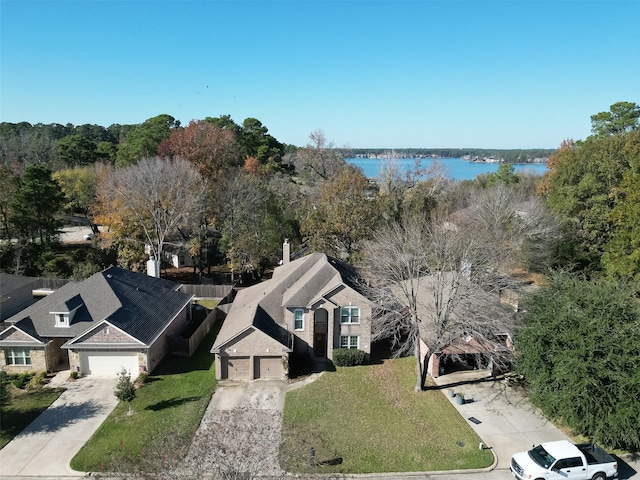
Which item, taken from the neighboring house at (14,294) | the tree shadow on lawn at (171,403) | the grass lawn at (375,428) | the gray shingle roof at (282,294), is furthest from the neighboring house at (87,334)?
the grass lawn at (375,428)

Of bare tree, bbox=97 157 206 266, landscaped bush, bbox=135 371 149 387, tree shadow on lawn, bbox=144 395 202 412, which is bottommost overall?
tree shadow on lawn, bbox=144 395 202 412

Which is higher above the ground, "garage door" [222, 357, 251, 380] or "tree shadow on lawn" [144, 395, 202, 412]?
"garage door" [222, 357, 251, 380]

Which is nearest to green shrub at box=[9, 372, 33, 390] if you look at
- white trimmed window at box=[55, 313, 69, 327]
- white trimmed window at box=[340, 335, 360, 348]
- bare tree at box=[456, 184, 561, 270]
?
white trimmed window at box=[55, 313, 69, 327]

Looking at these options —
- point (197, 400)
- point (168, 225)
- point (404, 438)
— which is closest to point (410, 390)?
point (404, 438)

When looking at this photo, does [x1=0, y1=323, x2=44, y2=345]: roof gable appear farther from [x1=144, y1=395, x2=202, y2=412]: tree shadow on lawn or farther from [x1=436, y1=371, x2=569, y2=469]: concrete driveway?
[x1=436, y1=371, x2=569, y2=469]: concrete driveway

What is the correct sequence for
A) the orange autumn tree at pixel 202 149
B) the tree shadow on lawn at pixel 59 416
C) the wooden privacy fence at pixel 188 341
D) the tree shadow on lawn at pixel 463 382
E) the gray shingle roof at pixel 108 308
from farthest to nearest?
1. the orange autumn tree at pixel 202 149
2. the wooden privacy fence at pixel 188 341
3. the gray shingle roof at pixel 108 308
4. the tree shadow on lawn at pixel 463 382
5. the tree shadow on lawn at pixel 59 416

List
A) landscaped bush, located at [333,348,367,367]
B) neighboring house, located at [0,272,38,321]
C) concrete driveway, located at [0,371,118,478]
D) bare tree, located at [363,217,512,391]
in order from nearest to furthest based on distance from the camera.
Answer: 1. concrete driveway, located at [0,371,118,478]
2. bare tree, located at [363,217,512,391]
3. landscaped bush, located at [333,348,367,367]
4. neighboring house, located at [0,272,38,321]

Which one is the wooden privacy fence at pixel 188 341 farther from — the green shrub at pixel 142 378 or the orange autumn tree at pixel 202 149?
the orange autumn tree at pixel 202 149
